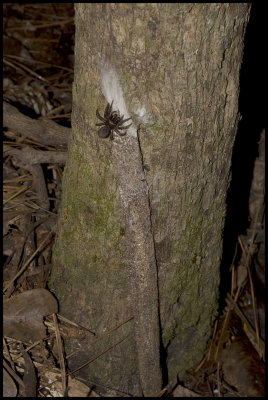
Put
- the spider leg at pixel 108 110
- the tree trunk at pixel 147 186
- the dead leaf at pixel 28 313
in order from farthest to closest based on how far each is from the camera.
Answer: the dead leaf at pixel 28 313, the spider leg at pixel 108 110, the tree trunk at pixel 147 186

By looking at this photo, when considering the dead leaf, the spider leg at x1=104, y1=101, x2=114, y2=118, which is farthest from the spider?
the dead leaf

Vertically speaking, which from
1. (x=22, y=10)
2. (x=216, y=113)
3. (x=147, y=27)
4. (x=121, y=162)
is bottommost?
(x=121, y=162)

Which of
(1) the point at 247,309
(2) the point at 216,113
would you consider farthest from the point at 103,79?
(1) the point at 247,309

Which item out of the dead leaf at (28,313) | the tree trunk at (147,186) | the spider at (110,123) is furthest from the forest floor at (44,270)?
the spider at (110,123)

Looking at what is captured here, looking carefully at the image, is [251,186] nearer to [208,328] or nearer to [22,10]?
[208,328]

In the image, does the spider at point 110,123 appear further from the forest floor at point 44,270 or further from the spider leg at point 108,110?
the forest floor at point 44,270
